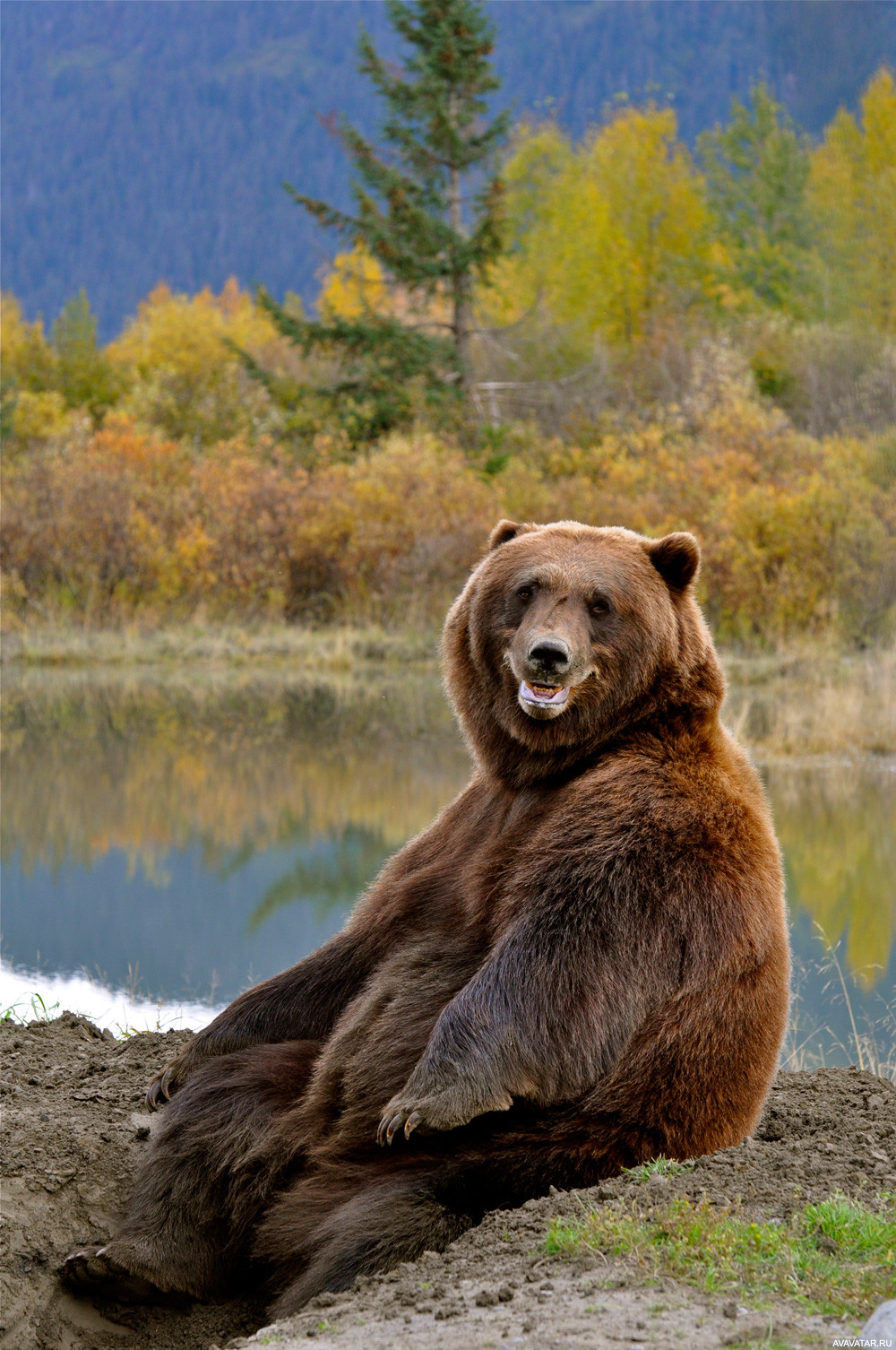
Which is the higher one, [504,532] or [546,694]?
[504,532]

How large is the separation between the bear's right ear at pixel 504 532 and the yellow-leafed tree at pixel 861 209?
31.5 m

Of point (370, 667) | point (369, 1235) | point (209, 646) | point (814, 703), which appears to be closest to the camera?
point (369, 1235)

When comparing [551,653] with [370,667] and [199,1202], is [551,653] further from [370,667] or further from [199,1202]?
[370,667]

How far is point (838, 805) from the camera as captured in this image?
36.1 feet

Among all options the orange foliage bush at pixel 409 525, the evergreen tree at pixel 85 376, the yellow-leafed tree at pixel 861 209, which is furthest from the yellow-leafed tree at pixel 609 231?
the orange foliage bush at pixel 409 525

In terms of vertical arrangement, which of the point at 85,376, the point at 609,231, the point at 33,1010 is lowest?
the point at 33,1010

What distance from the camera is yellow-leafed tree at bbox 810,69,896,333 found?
114 ft

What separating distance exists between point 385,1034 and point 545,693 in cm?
97

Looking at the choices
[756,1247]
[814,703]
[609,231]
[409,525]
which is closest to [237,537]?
[409,525]

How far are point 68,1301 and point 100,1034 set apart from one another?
195 cm

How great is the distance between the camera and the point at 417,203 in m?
30.8

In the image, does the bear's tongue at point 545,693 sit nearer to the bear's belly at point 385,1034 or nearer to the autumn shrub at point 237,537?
the bear's belly at point 385,1034

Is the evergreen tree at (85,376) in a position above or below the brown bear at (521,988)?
above

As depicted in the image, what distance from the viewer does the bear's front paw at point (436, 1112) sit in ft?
9.86
